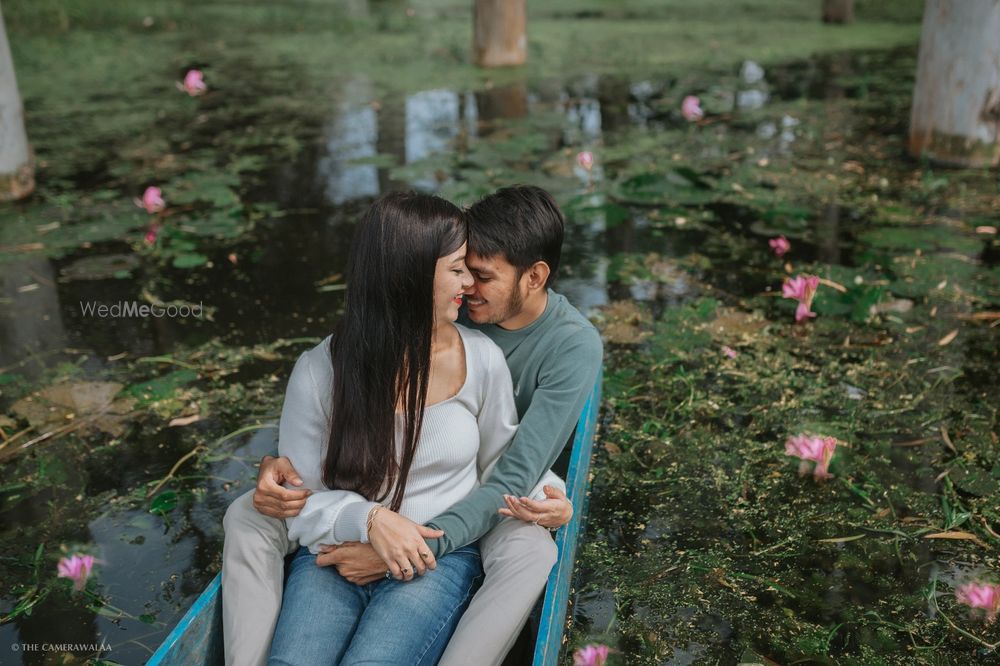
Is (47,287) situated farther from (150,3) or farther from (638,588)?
(150,3)

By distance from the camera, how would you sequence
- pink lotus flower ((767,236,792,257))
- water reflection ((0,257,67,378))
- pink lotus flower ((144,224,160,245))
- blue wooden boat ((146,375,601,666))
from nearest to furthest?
blue wooden boat ((146,375,601,666))
water reflection ((0,257,67,378))
pink lotus flower ((767,236,792,257))
pink lotus flower ((144,224,160,245))

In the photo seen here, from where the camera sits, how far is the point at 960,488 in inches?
113

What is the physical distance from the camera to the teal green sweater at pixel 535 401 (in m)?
2.16

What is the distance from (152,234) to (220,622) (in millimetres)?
2982

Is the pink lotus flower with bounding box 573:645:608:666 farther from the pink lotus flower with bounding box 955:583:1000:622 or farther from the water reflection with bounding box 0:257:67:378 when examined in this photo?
the water reflection with bounding box 0:257:67:378

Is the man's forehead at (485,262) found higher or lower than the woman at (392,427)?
higher

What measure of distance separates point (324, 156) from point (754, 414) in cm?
372

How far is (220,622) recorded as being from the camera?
205 centimetres

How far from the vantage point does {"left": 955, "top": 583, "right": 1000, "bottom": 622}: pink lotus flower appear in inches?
89.5

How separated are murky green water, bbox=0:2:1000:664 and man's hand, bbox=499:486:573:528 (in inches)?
15.3

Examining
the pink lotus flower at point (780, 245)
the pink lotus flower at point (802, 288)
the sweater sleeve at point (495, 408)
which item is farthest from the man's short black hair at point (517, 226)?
the pink lotus flower at point (780, 245)

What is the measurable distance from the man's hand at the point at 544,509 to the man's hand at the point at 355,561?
11.3 inches

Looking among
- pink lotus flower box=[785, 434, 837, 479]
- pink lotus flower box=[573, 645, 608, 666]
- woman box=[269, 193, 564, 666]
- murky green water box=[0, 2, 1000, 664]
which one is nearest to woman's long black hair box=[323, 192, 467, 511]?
woman box=[269, 193, 564, 666]

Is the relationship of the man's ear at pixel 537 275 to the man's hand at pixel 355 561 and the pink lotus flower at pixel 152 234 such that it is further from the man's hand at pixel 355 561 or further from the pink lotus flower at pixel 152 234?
the pink lotus flower at pixel 152 234
